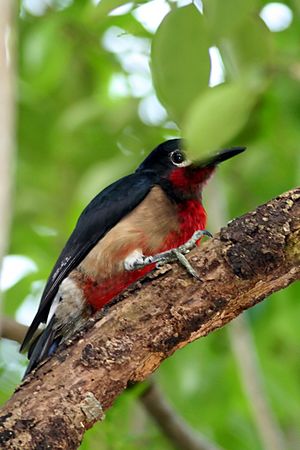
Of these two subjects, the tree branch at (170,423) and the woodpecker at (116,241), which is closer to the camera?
the woodpecker at (116,241)

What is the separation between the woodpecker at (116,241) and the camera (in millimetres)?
4332

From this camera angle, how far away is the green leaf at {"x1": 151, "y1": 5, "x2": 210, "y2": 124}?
233 cm

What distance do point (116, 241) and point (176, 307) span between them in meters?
1.38

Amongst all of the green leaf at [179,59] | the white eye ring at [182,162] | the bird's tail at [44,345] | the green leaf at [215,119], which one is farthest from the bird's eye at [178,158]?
the green leaf at [179,59]

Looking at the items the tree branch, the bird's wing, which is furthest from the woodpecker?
the tree branch

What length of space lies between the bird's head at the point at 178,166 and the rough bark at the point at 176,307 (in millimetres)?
1483

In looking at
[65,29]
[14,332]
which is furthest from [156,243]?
[65,29]

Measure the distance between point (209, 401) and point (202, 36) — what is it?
121 inches

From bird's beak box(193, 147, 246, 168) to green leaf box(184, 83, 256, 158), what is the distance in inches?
73.3

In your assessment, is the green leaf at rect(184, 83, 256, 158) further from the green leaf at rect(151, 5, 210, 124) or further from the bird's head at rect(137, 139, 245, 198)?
the bird's head at rect(137, 139, 245, 198)

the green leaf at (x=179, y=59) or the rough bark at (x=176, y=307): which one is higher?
the green leaf at (x=179, y=59)

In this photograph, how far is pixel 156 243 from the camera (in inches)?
176

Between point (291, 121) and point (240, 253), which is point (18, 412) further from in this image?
point (291, 121)

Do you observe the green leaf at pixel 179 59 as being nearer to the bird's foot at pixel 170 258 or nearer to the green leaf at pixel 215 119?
the green leaf at pixel 215 119
